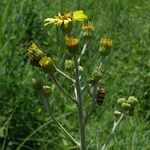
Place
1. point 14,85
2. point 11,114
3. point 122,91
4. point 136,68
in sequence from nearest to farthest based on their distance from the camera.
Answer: point 11,114
point 14,85
point 122,91
point 136,68

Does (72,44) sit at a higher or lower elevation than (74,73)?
higher

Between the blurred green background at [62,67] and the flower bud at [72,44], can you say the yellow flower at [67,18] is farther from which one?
the blurred green background at [62,67]

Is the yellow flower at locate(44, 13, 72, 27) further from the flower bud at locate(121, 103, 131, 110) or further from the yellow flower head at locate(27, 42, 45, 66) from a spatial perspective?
the flower bud at locate(121, 103, 131, 110)

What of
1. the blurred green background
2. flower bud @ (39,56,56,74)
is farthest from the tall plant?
the blurred green background

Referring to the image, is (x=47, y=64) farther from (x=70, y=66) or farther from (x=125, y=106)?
(x=125, y=106)

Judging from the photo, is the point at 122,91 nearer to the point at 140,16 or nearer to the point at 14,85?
the point at 14,85

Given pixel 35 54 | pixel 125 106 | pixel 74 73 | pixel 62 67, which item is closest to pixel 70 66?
pixel 74 73

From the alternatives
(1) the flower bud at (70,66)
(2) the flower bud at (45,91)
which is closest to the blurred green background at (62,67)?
(2) the flower bud at (45,91)

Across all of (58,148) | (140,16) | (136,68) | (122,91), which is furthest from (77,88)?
(140,16)
